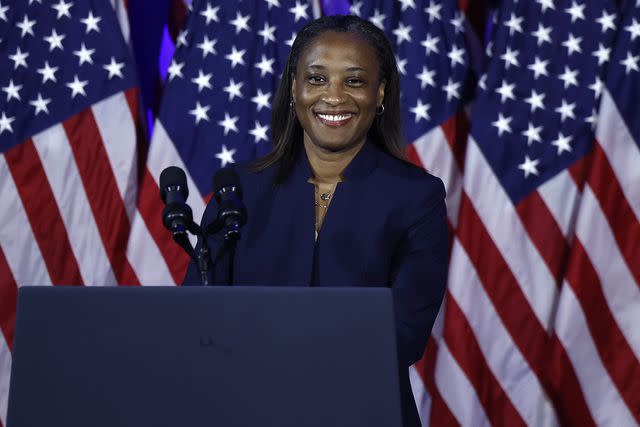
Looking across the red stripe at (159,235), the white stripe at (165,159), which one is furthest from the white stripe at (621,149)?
the red stripe at (159,235)

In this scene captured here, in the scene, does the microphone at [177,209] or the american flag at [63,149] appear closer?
the microphone at [177,209]

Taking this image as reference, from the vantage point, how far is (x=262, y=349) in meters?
1.03

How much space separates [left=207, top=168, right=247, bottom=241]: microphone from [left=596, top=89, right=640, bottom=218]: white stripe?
242 cm

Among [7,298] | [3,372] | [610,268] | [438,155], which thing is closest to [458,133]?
[438,155]

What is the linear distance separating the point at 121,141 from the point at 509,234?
5.60ft

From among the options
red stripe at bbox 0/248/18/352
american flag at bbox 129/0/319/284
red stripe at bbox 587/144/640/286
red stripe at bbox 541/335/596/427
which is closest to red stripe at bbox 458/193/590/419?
red stripe at bbox 541/335/596/427

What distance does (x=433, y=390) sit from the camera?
344 cm

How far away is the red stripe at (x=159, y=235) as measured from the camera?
11.5ft

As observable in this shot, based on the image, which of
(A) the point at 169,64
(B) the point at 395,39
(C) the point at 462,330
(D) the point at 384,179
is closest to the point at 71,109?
(A) the point at 169,64

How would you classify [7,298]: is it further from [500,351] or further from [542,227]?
[542,227]

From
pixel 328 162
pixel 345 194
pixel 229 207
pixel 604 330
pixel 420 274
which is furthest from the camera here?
pixel 604 330

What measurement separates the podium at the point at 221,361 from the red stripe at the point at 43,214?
100 inches

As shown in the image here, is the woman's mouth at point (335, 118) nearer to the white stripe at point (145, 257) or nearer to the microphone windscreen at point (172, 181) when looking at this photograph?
the microphone windscreen at point (172, 181)

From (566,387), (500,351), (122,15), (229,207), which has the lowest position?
(566,387)
